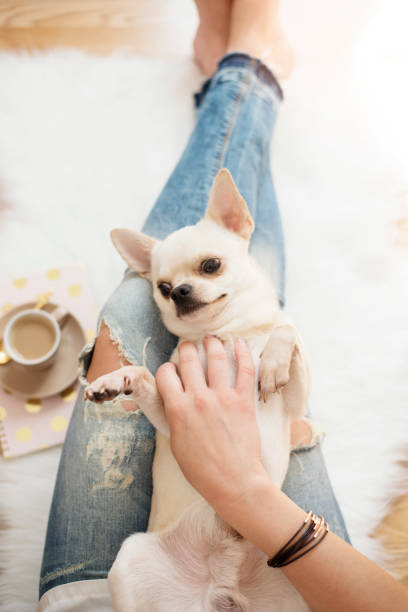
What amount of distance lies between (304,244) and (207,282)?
0.86 meters

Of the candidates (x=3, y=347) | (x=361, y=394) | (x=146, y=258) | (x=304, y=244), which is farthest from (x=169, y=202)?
(x=361, y=394)

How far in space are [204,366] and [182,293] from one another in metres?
0.22

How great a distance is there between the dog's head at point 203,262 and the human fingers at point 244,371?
0.42ft

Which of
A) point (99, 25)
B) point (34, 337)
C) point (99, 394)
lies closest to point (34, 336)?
point (34, 337)

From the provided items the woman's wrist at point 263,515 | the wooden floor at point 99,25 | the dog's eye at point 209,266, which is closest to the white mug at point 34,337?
the dog's eye at point 209,266

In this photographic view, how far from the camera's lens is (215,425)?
96 cm

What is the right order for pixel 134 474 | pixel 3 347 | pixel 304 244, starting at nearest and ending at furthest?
pixel 134 474, pixel 3 347, pixel 304 244

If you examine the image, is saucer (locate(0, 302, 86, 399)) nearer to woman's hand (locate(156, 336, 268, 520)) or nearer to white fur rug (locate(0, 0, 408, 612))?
white fur rug (locate(0, 0, 408, 612))

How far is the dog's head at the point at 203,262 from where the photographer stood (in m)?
1.12

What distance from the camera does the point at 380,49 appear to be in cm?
218

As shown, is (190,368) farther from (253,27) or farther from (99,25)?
(99,25)

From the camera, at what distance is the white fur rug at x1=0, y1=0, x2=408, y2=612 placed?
58.2 inches

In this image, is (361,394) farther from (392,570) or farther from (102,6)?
(102,6)

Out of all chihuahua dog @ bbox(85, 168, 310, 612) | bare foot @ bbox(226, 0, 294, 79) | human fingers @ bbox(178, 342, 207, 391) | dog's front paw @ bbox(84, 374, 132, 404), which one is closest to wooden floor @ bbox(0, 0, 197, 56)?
bare foot @ bbox(226, 0, 294, 79)
